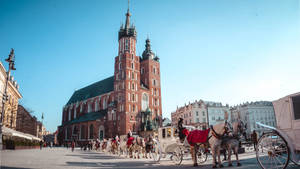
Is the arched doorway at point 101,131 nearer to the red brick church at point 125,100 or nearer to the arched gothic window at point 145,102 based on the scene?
the red brick church at point 125,100

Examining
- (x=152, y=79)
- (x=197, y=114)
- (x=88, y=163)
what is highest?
(x=152, y=79)

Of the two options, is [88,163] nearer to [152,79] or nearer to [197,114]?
[152,79]

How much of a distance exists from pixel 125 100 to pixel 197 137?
1517 inches

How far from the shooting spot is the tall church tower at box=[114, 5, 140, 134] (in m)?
44.8

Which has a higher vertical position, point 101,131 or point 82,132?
point 101,131

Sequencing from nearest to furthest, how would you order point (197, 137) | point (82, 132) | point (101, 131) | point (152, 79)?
point (197, 137) → point (101, 131) → point (82, 132) → point (152, 79)

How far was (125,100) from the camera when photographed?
1789 inches

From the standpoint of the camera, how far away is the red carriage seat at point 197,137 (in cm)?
753

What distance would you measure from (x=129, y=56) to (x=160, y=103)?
49.8ft

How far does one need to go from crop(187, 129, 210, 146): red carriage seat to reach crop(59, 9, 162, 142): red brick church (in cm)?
3648

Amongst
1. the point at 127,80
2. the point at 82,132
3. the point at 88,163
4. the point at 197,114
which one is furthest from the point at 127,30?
the point at 88,163

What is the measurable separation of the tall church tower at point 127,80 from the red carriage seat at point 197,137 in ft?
120

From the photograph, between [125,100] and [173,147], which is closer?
[173,147]

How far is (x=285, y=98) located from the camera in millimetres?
5355
